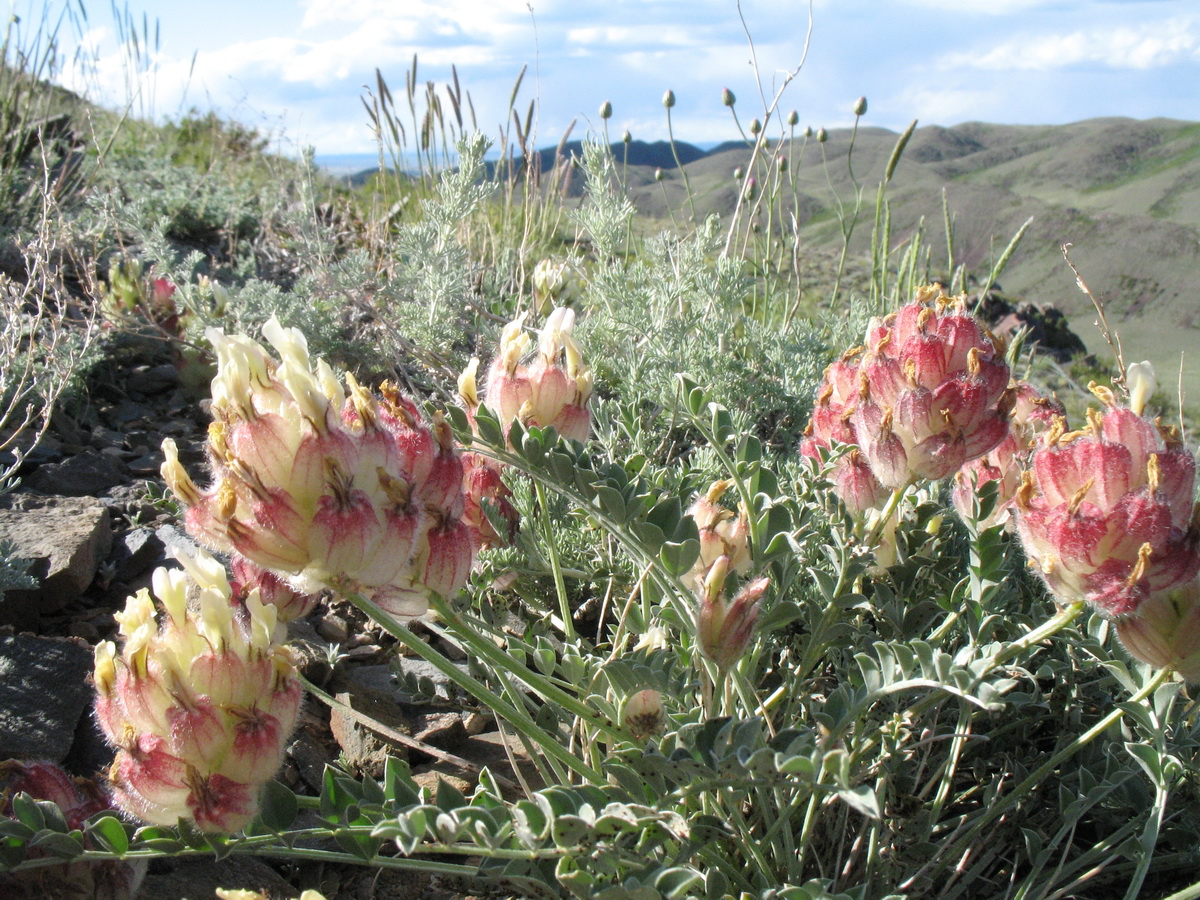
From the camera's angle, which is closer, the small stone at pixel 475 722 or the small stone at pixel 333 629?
the small stone at pixel 475 722

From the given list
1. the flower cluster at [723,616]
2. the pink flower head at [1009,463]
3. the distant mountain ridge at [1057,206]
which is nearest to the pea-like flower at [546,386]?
the flower cluster at [723,616]

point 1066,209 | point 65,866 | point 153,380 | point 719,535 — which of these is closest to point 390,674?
point 65,866

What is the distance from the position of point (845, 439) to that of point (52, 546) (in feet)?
5.86

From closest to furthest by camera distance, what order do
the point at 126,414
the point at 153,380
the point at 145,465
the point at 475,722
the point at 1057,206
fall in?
the point at 475,722
the point at 145,465
the point at 126,414
the point at 153,380
the point at 1057,206

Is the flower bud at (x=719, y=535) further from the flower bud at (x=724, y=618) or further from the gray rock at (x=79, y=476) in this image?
the gray rock at (x=79, y=476)

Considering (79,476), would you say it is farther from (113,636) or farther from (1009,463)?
(1009,463)

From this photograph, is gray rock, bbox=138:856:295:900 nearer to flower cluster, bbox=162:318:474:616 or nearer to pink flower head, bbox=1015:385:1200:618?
flower cluster, bbox=162:318:474:616

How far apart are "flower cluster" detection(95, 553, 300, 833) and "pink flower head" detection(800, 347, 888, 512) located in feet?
2.87

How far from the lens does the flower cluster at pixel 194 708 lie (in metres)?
1.07

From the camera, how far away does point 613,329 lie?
289cm

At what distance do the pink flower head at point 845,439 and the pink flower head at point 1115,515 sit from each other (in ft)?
1.06

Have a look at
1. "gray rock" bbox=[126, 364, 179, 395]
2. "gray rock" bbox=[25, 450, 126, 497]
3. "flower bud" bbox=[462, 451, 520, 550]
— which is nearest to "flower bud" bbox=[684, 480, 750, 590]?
"flower bud" bbox=[462, 451, 520, 550]

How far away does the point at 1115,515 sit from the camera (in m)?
1.06

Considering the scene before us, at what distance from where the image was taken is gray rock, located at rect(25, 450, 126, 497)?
103 inches
